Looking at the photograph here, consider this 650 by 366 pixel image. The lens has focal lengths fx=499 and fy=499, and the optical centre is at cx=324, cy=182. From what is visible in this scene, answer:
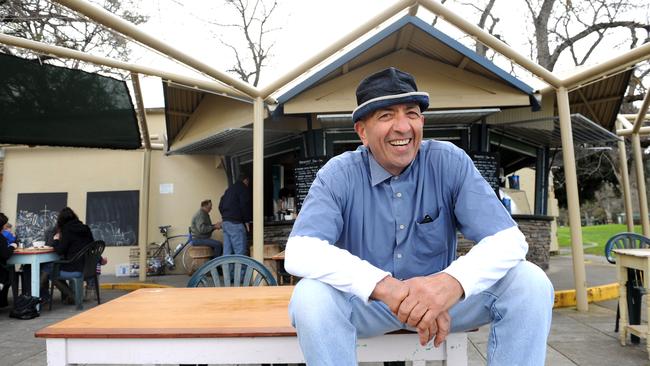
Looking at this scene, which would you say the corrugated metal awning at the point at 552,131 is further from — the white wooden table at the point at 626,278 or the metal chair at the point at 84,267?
the metal chair at the point at 84,267

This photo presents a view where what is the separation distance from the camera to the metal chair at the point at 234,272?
334 cm

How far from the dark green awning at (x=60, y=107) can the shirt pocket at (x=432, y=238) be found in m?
6.58

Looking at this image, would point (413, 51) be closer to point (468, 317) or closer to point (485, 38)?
point (485, 38)

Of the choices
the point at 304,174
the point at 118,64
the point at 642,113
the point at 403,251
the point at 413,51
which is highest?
the point at 413,51

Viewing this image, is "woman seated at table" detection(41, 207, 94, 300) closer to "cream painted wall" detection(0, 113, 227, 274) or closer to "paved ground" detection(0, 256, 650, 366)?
"paved ground" detection(0, 256, 650, 366)

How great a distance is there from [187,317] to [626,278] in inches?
167

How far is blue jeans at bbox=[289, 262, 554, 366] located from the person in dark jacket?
7468 mm

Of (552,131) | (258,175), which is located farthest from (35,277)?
(552,131)

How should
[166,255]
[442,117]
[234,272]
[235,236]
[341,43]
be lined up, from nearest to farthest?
[234,272] → [341,43] → [442,117] → [235,236] → [166,255]

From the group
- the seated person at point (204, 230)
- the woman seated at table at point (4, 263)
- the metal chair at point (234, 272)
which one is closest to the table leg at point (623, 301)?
the metal chair at point (234, 272)

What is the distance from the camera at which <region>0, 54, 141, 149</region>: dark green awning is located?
689 centimetres

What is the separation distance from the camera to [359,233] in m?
2.04

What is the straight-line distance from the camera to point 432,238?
6.64 feet

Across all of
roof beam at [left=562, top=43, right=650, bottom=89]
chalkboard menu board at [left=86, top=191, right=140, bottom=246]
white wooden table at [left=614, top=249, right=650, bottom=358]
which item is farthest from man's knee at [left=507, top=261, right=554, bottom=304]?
chalkboard menu board at [left=86, top=191, right=140, bottom=246]
